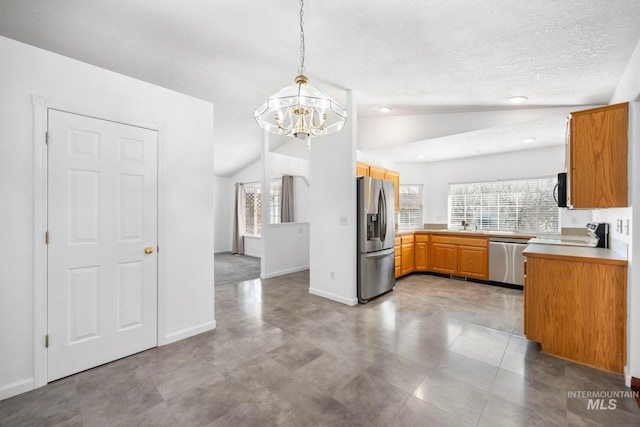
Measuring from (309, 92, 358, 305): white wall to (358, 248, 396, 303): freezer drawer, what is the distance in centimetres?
11

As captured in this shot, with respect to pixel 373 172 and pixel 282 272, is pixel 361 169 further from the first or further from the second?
pixel 282 272

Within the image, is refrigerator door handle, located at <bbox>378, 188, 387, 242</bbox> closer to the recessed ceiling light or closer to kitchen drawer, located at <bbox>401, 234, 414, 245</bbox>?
kitchen drawer, located at <bbox>401, 234, 414, 245</bbox>

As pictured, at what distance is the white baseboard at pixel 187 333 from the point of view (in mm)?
2664

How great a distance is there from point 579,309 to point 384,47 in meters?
2.90

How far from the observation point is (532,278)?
257 cm

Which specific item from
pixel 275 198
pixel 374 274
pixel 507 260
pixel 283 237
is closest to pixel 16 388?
pixel 374 274

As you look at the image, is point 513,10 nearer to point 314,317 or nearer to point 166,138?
point 166,138

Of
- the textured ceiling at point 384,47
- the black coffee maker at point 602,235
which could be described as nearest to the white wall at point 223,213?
the textured ceiling at point 384,47

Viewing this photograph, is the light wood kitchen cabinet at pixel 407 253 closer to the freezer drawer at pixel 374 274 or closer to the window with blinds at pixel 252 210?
the freezer drawer at pixel 374 274

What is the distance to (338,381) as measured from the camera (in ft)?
6.79

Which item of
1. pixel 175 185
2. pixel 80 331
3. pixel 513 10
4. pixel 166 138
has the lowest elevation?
pixel 80 331

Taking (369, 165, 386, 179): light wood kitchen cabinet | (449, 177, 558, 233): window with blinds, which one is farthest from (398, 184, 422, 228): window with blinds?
(369, 165, 386, 179): light wood kitchen cabinet

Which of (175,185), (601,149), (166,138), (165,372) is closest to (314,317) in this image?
(165,372)

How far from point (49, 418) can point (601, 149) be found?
447cm
